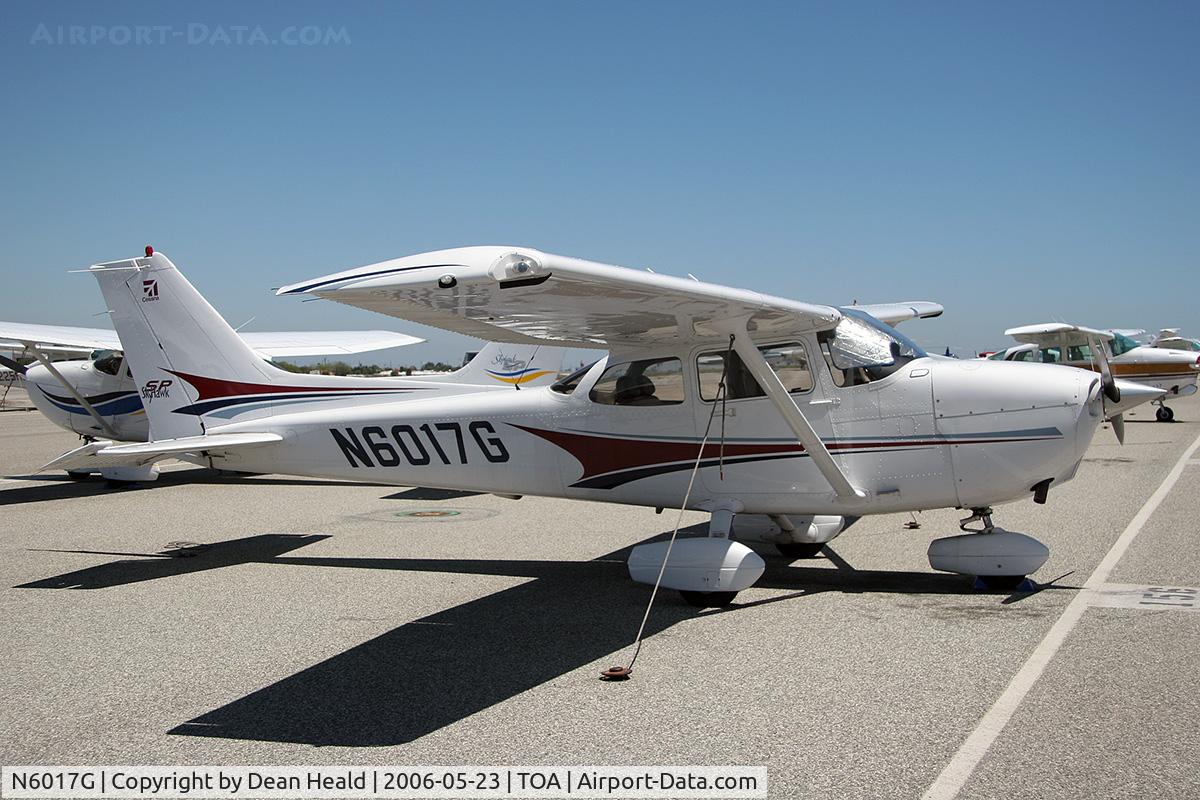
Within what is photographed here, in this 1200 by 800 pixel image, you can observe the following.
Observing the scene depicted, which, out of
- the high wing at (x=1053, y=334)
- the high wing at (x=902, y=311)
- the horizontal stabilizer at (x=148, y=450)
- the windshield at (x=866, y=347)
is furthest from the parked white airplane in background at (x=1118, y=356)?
the horizontal stabilizer at (x=148, y=450)

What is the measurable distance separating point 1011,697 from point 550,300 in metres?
3.29

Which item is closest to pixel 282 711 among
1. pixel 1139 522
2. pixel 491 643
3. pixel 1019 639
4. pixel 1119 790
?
pixel 491 643

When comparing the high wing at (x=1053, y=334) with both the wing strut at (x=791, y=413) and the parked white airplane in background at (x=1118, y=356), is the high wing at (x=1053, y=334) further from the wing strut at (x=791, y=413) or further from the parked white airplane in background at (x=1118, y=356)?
the wing strut at (x=791, y=413)

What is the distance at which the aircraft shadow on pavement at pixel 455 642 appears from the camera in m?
4.61

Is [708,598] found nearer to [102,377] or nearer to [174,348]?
[174,348]

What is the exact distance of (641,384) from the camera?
779 cm

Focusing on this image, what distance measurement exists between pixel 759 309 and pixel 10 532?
919cm

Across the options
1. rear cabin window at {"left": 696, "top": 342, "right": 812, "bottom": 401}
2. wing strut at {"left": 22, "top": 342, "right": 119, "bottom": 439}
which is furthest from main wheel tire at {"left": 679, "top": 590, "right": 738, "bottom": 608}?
wing strut at {"left": 22, "top": 342, "right": 119, "bottom": 439}

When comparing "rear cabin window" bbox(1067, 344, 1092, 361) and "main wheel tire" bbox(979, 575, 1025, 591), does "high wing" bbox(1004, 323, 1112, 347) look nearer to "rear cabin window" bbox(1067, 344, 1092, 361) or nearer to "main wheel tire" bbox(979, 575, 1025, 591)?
"rear cabin window" bbox(1067, 344, 1092, 361)

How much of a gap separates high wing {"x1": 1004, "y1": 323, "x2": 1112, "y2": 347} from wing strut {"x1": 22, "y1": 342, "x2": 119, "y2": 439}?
21.8 m

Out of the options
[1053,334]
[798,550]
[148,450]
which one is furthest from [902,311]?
[1053,334]

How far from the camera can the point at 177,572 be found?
8453 millimetres

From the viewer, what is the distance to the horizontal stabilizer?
8156mm

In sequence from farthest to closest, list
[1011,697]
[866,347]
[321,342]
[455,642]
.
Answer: [321,342]
[866,347]
[455,642]
[1011,697]
